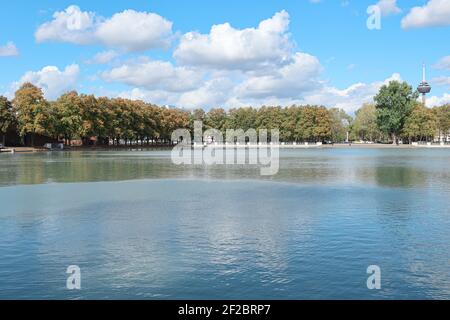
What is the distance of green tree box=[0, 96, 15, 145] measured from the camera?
4102 inches

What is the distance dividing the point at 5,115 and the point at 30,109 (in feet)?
16.9

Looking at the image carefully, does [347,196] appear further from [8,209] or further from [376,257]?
[8,209]

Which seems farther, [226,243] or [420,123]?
[420,123]

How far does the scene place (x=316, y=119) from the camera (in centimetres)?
17388

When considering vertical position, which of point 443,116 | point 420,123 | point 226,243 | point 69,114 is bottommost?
point 226,243

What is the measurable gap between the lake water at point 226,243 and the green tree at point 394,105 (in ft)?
428

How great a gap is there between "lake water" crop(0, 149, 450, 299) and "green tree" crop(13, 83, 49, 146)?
77.6 metres

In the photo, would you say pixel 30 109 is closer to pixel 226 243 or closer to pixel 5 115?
pixel 5 115

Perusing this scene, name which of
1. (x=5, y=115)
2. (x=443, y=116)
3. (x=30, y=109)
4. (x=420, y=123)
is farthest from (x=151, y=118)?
(x=443, y=116)

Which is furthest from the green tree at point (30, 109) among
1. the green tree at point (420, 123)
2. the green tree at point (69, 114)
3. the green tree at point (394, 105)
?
the green tree at point (420, 123)

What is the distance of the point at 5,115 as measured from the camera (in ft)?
343

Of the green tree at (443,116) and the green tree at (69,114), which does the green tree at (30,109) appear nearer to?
the green tree at (69,114)

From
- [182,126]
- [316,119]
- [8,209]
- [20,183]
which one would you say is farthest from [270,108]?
[8,209]

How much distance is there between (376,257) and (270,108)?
18076cm
